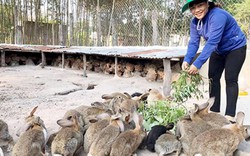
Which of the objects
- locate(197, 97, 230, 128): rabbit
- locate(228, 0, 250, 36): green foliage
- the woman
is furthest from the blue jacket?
locate(228, 0, 250, 36): green foliage

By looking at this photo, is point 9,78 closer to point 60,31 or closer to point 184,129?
point 60,31

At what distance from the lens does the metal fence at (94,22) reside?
7.32 m

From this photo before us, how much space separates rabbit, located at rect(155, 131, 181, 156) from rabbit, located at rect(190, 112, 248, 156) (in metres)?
0.18

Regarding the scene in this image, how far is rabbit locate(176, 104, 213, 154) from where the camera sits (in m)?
2.34

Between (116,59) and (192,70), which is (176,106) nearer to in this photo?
(192,70)

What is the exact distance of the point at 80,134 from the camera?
248 cm

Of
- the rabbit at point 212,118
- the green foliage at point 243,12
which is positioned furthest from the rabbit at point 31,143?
the green foliage at point 243,12

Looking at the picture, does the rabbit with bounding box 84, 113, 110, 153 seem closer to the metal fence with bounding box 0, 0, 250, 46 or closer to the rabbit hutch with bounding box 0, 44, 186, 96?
the rabbit hutch with bounding box 0, 44, 186, 96

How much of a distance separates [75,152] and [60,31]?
8571 millimetres

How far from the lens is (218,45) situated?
303cm

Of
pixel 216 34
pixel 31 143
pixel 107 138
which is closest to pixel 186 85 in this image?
pixel 216 34

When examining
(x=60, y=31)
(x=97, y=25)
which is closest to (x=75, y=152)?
(x=97, y=25)

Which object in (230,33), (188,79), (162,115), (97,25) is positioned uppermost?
Result: (97,25)

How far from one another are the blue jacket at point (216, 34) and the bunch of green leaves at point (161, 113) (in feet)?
1.69
